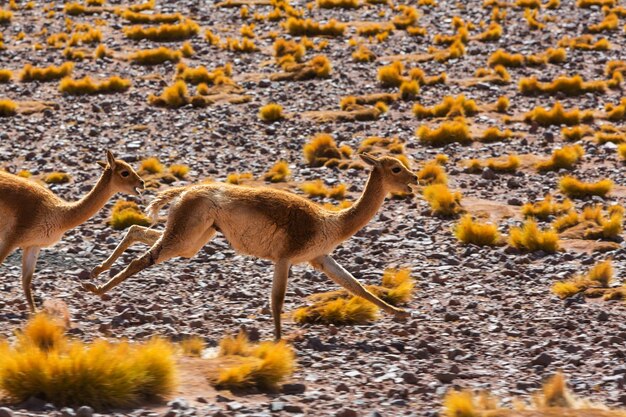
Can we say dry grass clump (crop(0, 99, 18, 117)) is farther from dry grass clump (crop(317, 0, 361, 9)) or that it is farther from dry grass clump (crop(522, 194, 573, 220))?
dry grass clump (crop(317, 0, 361, 9))

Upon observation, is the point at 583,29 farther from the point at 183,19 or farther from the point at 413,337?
the point at 413,337

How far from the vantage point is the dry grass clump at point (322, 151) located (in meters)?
19.8

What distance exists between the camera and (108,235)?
50.8ft

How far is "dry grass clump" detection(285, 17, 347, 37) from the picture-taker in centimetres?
3048

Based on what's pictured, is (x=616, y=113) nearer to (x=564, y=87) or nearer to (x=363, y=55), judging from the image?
(x=564, y=87)

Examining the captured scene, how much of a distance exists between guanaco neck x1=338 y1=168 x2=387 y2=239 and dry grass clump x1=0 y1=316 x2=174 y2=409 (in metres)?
3.31

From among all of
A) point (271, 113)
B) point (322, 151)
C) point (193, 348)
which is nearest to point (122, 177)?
point (193, 348)

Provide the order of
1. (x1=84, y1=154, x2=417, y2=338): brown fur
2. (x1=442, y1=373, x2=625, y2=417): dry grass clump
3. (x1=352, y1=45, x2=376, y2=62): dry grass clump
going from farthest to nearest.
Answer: (x1=352, y1=45, x2=376, y2=62): dry grass clump → (x1=84, y1=154, x2=417, y2=338): brown fur → (x1=442, y1=373, x2=625, y2=417): dry grass clump

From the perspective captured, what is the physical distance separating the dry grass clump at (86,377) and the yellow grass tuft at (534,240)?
7.86 meters

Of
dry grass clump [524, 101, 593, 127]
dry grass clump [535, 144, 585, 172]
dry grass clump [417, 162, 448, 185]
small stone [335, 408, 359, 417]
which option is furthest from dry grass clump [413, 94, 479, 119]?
small stone [335, 408, 359, 417]

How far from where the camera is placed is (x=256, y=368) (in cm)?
830

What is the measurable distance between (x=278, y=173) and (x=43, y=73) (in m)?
9.18

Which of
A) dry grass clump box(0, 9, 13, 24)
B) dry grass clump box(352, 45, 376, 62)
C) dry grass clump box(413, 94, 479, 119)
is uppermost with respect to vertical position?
dry grass clump box(0, 9, 13, 24)

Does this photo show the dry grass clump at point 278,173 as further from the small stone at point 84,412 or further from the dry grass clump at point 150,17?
the dry grass clump at point 150,17
